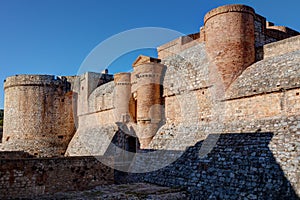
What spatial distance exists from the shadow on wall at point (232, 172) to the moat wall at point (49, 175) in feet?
8.16

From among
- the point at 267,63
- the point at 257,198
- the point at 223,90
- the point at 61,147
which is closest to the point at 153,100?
the point at 223,90

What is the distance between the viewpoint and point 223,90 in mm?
11938

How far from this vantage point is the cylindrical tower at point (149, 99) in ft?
50.2

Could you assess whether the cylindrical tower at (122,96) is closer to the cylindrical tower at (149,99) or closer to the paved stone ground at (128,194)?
the cylindrical tower at (149,99)

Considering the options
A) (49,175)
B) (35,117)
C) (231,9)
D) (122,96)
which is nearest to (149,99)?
(122,96)

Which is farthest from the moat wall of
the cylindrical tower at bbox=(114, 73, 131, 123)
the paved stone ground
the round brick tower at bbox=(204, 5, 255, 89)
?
the round brick tower at bbox=(204, 5, 255, 89)

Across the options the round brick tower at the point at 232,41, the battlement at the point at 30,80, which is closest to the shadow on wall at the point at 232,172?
the round brick tower at the point at 232,41

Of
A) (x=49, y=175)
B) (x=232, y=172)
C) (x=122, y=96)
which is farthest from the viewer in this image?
(x=122, y=96)

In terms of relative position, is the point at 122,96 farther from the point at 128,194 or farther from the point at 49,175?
the point at 128,194

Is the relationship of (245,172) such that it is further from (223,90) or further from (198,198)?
(223,90)

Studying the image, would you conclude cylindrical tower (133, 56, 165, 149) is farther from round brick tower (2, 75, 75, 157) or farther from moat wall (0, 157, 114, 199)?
round brick tower (2, 75, 75, 157)

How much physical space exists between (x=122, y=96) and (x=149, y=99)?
3.33m

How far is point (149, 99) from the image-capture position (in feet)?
50.6

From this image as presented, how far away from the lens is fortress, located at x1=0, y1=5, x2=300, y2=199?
8.57 meters
